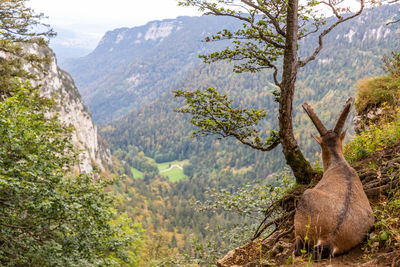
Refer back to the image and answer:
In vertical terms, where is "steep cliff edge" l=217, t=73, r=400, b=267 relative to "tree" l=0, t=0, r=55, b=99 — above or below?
below

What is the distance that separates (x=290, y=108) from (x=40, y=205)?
7.10m

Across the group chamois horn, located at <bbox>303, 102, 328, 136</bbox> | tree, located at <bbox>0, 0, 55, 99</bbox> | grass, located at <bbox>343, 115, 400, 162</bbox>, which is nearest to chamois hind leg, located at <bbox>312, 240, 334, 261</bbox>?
chamois horn, located at <bbox>303, 102, 328, 136</bbox>

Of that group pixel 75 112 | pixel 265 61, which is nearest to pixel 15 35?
pixel 265 61

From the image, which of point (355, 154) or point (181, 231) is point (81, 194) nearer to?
point (355, 154)

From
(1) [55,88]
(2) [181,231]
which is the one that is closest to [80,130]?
(1) [55,88]

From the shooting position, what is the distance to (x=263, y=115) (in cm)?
742

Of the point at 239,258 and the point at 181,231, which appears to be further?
the point at 181,231

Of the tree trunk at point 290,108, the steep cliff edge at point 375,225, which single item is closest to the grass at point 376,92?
the steep cliff edge at point 375,225

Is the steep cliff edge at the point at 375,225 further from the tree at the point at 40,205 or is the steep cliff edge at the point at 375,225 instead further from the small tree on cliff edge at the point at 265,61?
the tree at the point at 40,205

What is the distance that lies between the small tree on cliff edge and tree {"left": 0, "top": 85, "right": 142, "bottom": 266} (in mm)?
4974

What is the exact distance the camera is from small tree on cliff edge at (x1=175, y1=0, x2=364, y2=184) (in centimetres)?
643

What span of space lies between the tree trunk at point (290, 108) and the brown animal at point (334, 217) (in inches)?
79.9

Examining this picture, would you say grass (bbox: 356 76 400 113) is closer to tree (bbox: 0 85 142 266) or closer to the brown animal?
the brown animal

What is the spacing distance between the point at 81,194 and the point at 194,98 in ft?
19.8
